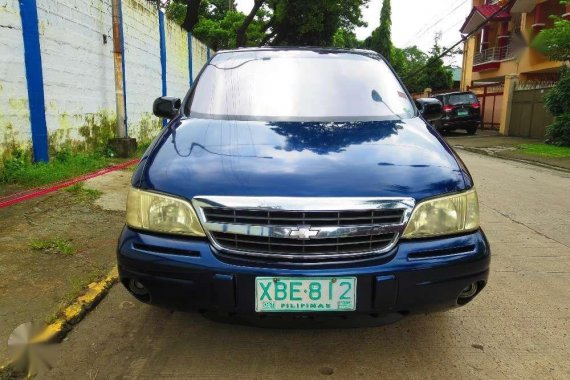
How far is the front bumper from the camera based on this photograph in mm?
2021

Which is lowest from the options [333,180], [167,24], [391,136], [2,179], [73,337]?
[73,337]

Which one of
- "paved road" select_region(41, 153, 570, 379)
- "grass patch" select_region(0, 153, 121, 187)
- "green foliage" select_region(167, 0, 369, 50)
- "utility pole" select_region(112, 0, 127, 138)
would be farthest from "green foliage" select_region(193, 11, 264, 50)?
"paved road" select_region(41, 153, 570, 379)

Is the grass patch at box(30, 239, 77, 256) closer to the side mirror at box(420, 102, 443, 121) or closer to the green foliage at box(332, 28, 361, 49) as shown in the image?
the side mirror at box(420, 102, 443, 121)

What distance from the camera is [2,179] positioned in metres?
5.39

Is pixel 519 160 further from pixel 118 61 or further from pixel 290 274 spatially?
pixel 290 274

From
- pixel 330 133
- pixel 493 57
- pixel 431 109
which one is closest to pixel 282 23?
pixel 493 57

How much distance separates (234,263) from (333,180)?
1.81ft

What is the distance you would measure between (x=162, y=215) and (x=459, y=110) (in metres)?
17.7

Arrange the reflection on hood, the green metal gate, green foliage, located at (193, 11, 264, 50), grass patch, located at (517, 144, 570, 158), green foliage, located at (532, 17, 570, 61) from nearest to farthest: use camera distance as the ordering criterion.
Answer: the reflection on hood
grass patch, located at (517, 144, 570, 158)
green foliage, located at (532, 17, 570, 61)
the green metal gate
green foliage, located at (193, 11, 264, 50)

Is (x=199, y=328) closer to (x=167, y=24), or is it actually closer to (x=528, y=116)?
(x=167, y=24)

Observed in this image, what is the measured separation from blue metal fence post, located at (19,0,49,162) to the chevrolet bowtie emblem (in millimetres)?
5134

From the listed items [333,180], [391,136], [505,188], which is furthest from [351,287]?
[505,188]

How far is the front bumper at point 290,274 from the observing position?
2021 mm

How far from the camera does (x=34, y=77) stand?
5.99 metres
